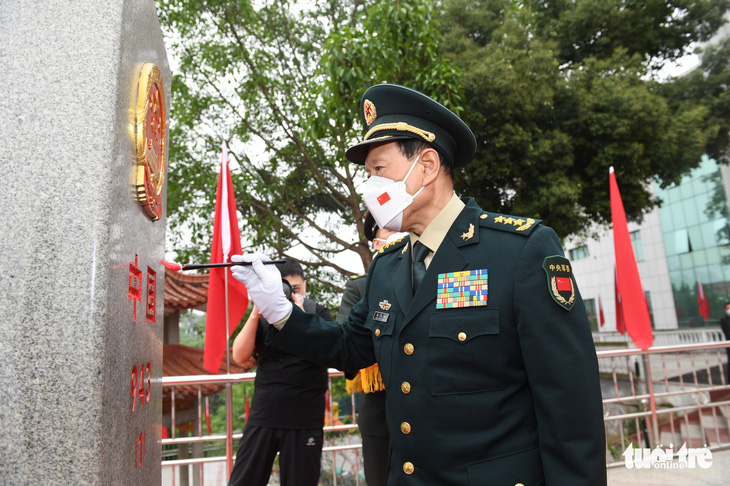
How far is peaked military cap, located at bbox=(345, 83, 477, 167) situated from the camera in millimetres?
1767

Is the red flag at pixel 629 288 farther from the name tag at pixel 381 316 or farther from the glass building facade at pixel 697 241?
the glass building facade at pixel 697 241

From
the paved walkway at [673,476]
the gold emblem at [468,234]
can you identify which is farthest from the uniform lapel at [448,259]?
the paved walkway at [673,476]

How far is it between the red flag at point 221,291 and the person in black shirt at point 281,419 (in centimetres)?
93

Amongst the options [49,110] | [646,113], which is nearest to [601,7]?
[646,113]

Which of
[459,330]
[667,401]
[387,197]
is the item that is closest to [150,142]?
[387,197]

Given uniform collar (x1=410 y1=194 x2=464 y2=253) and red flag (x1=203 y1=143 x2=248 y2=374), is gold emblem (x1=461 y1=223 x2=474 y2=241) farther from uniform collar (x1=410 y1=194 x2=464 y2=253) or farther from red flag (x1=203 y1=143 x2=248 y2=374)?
red flag (x1=203 y1=143 x2=248 y2=374)

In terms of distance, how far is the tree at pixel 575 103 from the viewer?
30.1 feet

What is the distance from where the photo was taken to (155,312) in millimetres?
2166

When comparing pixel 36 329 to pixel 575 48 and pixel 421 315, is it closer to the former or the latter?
pixel 421 315

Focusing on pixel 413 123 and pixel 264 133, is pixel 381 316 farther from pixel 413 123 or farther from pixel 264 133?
pixel 264 133

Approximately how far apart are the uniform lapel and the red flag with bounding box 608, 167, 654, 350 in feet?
12.8

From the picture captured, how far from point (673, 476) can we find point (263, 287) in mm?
4437

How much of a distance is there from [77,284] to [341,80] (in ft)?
15.7

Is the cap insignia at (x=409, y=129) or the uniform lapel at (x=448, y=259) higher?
the cap insignia at (x=409, y=129)
